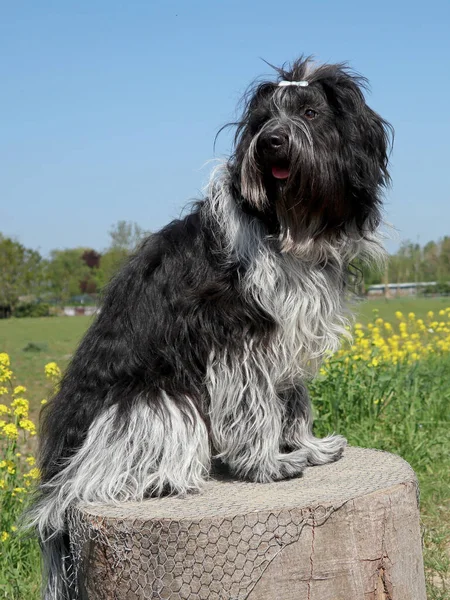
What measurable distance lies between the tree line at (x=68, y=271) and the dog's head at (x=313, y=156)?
42.2 m

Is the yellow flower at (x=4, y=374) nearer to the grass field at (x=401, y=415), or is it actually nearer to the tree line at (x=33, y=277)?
the grass field at (x=401, y=415)

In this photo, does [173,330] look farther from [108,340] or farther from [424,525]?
[424,525]

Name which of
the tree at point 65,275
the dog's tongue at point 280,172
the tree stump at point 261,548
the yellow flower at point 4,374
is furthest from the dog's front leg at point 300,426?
the tree at point 65,275

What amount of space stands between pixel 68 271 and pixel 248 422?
69.0 meters

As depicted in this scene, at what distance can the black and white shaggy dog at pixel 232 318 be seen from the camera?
3328 mm

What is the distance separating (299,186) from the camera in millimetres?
3221

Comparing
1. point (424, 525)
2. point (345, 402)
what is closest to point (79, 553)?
point (424, 525)

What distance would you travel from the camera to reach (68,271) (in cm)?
7075

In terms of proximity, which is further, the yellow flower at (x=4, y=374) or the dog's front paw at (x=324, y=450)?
the yellow flower at (x=4, y=374)

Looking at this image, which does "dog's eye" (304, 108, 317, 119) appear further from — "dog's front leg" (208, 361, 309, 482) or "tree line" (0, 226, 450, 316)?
"tree line" (0, 226, 450, 316)

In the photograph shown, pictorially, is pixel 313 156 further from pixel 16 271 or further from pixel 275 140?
pixel 16 271

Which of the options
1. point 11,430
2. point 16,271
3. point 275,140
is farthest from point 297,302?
point 16,271

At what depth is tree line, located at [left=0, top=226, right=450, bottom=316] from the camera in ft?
183

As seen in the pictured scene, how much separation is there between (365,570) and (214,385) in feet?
3.42
